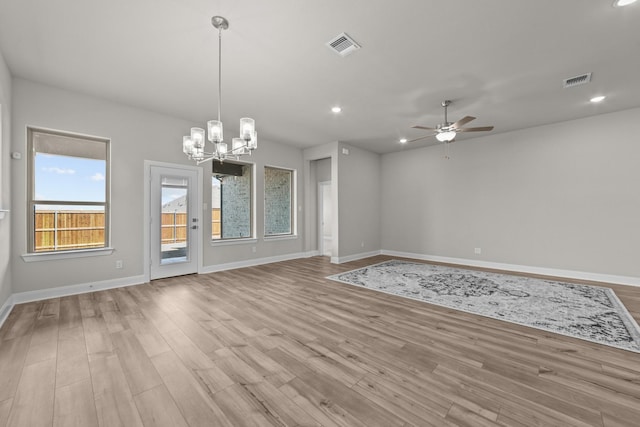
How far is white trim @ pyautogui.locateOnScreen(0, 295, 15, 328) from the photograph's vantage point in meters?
2.87

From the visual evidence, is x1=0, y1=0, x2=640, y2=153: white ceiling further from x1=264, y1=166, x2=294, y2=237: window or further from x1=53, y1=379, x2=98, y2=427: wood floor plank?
x1=53, y1=379, x2=98, y2=427: wood floor plank

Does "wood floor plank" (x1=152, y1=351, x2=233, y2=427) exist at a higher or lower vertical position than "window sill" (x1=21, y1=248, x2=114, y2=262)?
lower

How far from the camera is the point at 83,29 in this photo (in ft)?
8.39

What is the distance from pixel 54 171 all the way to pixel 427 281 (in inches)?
244

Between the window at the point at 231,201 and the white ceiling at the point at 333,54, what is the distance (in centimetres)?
151

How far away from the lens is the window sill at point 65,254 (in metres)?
3.53

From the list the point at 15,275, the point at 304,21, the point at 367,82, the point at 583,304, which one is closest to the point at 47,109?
the point at 15,275

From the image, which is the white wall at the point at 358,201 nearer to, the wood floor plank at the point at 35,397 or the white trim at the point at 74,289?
the white trim at the point at 74,289

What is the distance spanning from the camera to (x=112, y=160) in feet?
13.7

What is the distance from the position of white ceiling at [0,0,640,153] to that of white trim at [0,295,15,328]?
9.50 ft

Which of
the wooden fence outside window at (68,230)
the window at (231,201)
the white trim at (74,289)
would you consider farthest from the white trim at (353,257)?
the wooden fence outside window at (68,230)

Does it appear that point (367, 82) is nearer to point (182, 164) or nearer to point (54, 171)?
point (182, 164)

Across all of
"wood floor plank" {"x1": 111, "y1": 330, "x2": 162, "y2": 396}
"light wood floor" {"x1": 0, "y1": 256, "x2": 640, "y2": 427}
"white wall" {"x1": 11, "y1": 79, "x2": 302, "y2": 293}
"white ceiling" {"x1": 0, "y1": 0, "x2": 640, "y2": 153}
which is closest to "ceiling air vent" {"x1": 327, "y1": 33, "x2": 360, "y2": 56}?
"white ceiling" {"x1": 0, "y1": 0, "x2": 640, "y2": 153}

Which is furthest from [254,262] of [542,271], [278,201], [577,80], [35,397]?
Answer: [577,80]
